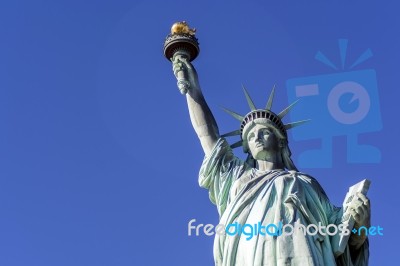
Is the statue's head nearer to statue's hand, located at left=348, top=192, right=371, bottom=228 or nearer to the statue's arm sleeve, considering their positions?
the statue's arm sleeve

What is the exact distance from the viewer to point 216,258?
13.8 metres

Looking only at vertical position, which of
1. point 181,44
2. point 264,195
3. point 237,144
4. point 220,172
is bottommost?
point 264,195

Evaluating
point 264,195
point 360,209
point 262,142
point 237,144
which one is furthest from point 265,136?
point 360,209

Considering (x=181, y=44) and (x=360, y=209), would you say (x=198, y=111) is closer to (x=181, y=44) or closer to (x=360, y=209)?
(x=181, y=44)

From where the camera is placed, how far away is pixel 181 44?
16.5 m

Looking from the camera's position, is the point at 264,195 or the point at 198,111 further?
the point at 198,111

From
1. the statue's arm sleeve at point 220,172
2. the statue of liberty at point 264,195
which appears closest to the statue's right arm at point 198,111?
the statue of liberty at point 264,195

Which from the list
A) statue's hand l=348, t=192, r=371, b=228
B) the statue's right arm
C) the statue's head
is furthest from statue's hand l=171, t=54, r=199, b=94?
statue's hand l=348, t=192, r=371, b=228

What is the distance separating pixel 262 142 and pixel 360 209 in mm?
2575

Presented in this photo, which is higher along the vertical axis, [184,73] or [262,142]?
[184,73]

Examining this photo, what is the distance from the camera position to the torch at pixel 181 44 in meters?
16.5

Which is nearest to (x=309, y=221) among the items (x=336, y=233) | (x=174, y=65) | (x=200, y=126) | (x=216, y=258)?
(x=336, y=233)

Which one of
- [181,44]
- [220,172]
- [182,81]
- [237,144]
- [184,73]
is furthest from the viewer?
[181,44]

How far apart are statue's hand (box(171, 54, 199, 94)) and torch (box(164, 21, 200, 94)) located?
0.14m
